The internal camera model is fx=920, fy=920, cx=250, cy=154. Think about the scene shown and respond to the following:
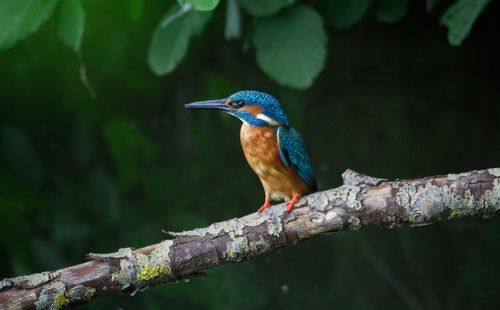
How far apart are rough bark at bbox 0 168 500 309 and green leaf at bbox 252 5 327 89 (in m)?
1.27

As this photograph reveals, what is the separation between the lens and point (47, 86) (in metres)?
5.12

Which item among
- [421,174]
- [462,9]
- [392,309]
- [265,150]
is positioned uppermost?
[462,9]

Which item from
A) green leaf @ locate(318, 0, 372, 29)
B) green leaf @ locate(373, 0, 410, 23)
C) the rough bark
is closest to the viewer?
the rough bark

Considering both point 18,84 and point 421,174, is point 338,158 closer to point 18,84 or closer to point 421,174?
point 421,174

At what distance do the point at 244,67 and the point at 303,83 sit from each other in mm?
Result: 1833

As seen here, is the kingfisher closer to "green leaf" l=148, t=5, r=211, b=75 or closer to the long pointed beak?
the long pointed beak

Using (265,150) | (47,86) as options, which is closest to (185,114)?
(47,86)

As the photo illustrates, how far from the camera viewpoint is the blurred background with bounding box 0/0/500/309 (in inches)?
124

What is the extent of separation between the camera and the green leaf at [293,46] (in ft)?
10.9

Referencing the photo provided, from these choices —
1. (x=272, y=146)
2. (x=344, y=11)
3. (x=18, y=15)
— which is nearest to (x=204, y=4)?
(x=272, y=146)

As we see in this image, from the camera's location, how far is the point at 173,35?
3299 mm

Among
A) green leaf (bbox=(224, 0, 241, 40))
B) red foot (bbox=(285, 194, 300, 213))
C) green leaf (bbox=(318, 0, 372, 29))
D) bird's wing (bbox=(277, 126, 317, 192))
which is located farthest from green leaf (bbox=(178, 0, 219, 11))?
green leaf (bbox=(318, 0, 372, 29))

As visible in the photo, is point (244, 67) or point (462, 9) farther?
point (244, 67)

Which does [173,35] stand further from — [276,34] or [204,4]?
[204,4]
